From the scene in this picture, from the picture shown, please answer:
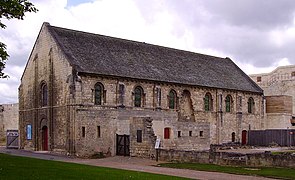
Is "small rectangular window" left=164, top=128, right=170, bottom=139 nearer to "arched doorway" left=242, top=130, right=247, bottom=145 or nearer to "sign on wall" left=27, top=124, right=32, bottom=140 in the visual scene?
"sign on wall" left=27, top=124, right=32, bottom=140

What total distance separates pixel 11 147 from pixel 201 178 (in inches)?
1171

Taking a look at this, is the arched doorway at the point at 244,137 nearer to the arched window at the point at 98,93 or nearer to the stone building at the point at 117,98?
the stone building at the point at 117,98

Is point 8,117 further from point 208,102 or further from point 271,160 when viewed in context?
point 271,160

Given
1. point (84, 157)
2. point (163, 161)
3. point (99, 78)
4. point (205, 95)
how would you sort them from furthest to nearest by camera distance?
1. point (205, 95)
2. point (99, 78)
3. point (84, 157)
4. point (163, 161)

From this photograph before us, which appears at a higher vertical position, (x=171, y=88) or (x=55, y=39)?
(x=55, y=39)

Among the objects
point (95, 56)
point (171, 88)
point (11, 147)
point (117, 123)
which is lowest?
point (11, 147)

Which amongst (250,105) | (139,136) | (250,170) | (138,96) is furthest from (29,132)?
(250,105)

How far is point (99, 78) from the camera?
38.6 metres

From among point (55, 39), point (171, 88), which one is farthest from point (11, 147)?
point (171, 88)

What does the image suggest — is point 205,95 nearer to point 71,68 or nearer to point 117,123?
point 117,123

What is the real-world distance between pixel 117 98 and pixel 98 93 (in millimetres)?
2089

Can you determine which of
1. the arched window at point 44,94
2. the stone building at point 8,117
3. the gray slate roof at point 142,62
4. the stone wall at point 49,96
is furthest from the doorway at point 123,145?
the stone building at point 8,117

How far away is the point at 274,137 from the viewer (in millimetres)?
49719

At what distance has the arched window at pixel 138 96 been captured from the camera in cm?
4200
